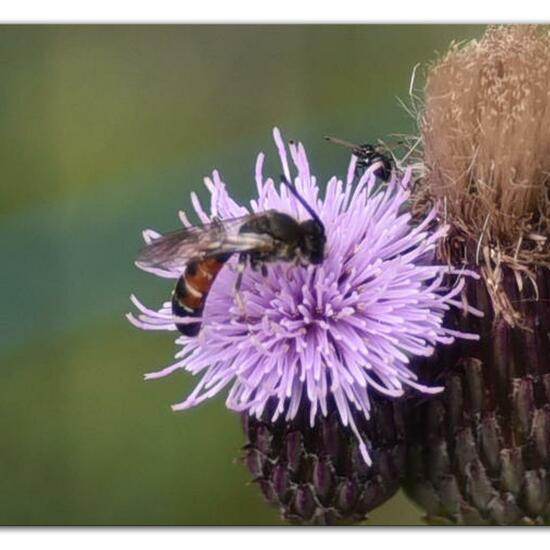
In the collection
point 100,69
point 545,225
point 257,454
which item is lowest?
point 257,454

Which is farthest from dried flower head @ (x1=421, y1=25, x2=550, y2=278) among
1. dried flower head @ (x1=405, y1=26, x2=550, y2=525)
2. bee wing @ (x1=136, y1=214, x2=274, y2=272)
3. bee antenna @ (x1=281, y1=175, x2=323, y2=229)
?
bee wing @ (x1=136, y1=214, x2=274, y2=272)

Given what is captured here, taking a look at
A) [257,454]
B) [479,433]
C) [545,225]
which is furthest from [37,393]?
[545,225]

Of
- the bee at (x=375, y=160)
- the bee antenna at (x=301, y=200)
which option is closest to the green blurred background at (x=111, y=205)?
the bee at (x=375, y=160)

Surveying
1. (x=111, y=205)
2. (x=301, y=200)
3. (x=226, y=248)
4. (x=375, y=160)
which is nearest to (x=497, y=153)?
(x=375, y=160)

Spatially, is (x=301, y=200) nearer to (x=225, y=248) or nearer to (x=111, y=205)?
(x=225, y=248)

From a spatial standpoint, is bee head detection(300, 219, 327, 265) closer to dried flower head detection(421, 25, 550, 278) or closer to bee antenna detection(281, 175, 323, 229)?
bee antenna detection(281, 175, 323, 229)

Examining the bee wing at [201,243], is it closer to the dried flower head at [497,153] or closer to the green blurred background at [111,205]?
the dried flower head at [497,153]

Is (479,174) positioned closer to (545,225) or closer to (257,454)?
(545,225)
